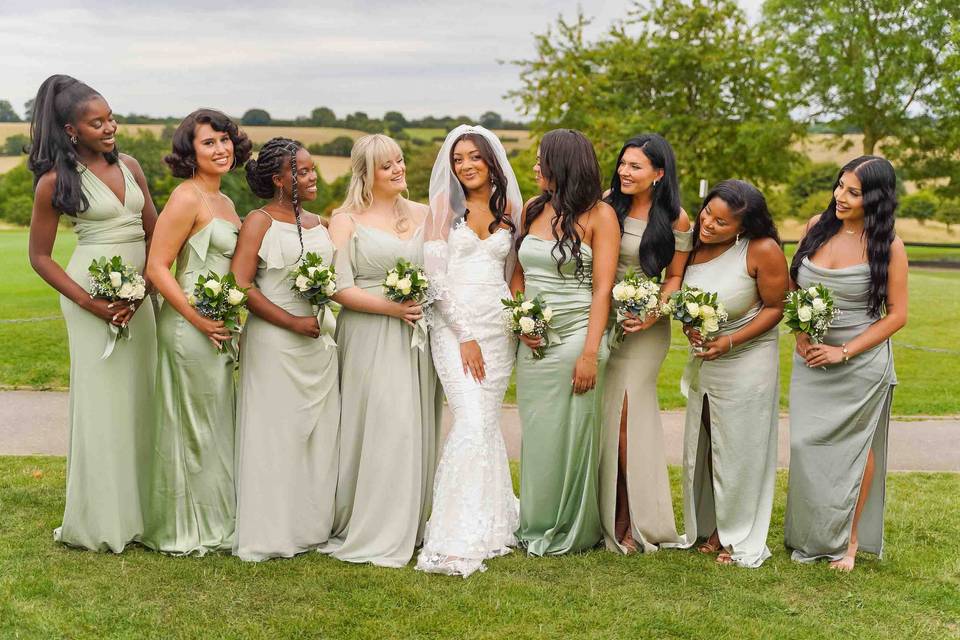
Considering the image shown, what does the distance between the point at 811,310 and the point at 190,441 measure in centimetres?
414

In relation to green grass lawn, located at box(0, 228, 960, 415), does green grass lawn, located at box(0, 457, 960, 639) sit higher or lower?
higher

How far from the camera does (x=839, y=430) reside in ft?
20.1

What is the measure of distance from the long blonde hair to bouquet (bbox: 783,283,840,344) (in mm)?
2590

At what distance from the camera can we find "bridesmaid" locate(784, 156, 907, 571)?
584cm

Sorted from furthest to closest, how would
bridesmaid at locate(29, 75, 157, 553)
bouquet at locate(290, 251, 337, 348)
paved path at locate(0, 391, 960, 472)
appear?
1. paved path at locate(0, 391, 960, 472)
2. bridesmaid at locate(29, 75, 157, 553)
3. bouquet at locate(290, 251, 337, 348)

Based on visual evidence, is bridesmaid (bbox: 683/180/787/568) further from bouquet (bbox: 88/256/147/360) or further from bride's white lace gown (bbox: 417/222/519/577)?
bouquet (bbox: 88/256/147/360)

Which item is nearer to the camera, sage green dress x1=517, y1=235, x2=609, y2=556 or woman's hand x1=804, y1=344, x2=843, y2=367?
woman's hand x1=804, y1=344, x2=843, y2=367

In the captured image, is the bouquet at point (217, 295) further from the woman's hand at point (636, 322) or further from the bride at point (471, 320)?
the woman's hand at point (636, 322)

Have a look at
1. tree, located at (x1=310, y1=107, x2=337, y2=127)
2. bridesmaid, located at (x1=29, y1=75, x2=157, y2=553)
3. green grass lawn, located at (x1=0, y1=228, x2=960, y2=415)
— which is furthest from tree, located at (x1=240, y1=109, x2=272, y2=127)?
bridesmaid, located at (x1=29, y1=75, x2=157, y2=553)

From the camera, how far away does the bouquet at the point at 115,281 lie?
5816mm

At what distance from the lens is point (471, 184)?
6152 mm

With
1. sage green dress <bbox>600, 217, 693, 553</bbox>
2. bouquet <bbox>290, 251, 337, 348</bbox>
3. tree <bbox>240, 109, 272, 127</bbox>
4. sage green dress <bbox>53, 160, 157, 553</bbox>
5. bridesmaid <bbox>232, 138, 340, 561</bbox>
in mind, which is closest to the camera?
bouquet <bbox>290, 251, 337, 348</bbox>

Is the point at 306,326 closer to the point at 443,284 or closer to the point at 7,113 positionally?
the point at 443,284

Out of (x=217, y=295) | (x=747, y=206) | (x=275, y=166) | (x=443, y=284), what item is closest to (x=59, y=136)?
(x=275, y=166)
